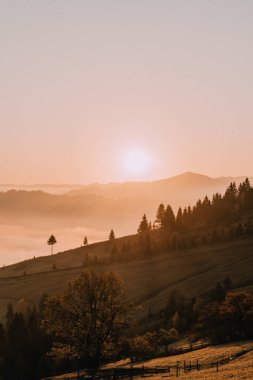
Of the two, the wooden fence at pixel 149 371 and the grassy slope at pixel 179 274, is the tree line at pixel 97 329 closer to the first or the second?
the wooden fence at pixel 149 371

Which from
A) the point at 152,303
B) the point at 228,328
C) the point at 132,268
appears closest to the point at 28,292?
the point at 132,268

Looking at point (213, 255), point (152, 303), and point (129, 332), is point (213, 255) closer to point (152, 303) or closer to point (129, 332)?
point (152, 303)

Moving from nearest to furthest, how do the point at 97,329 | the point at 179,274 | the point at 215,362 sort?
the point at 215,362, the point at 97,329, the point at 179,274

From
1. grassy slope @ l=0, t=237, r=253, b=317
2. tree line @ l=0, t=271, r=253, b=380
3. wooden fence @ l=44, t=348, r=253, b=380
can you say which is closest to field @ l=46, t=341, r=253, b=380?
wooden fence @ l=44, t=348, r=253, b=380

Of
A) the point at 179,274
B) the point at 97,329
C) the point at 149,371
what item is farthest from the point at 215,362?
the point at 179,274

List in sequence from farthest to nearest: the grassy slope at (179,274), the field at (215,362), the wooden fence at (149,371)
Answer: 1. the grassy slope at (179,274)
2. the wooden fence at (149,371)
3. the field at (215,362)

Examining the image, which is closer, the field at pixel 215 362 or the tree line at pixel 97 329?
the field at pixel 215 362

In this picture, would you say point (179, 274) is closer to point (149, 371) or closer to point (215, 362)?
point (149, 371)

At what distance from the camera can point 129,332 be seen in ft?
394

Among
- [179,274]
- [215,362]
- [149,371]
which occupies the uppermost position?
[179,274]

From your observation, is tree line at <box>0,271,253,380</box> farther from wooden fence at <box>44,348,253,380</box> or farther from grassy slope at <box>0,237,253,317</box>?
grassy slope at <box>0,237,253,317</box>

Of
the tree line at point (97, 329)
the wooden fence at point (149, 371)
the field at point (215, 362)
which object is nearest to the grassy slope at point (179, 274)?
the tree line at point (97, 329)

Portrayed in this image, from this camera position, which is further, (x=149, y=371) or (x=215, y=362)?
(x=149, y=371)

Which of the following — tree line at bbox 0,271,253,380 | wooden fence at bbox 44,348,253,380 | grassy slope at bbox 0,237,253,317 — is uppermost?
grassy slope at bbox 0,237,253,317
